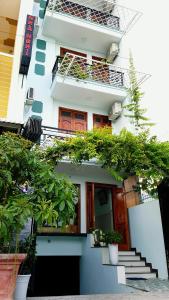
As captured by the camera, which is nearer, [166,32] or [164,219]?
[164,219]

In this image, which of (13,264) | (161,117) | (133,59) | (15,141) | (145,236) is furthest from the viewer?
(133,59)

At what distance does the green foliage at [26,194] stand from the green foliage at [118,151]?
198cm

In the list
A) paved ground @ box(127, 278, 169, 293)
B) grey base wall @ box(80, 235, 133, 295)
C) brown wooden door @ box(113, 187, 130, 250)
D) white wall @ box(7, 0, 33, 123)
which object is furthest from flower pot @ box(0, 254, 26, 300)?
brown wooden door @ box(113, 187, 130, 250)

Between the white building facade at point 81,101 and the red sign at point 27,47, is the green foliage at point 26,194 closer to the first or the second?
the white building facade at point 81,101

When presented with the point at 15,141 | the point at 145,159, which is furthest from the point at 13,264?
the point at 145,159

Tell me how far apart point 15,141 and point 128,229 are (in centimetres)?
624

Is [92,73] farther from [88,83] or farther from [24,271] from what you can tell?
[24,271]

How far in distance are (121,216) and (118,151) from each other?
4.03 m

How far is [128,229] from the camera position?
8469 millimetres

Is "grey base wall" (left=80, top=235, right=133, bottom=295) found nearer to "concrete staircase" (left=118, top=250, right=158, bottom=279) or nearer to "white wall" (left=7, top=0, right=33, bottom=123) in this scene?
"concrete staircase" (left=118, top=250, right=158, bottom=279)

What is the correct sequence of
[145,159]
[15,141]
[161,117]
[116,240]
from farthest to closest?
[161,117] < [116,240] < [145,159] < [15,141]

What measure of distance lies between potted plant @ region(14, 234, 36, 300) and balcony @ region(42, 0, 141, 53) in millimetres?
8406

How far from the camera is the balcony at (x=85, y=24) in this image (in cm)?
971

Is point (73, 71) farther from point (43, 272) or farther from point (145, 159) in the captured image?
point (43, 272)
